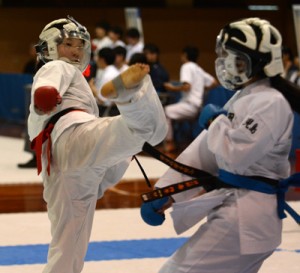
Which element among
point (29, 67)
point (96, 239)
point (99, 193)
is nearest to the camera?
point (99, 193)

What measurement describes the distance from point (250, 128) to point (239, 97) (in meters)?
0.27

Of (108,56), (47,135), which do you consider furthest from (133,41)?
(47,135)

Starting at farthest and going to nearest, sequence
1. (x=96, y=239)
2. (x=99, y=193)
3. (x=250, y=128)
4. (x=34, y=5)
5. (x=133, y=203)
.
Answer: (x=34, y=5), (x=133, y=203), (x=96, y=239), (x=99, y=193), (x=250, y=128)

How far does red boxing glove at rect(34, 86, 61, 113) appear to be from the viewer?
4.43 metres

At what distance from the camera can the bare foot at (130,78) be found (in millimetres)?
4035

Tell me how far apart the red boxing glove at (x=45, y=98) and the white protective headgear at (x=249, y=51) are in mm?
908

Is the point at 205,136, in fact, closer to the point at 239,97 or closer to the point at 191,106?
the point at 239,97

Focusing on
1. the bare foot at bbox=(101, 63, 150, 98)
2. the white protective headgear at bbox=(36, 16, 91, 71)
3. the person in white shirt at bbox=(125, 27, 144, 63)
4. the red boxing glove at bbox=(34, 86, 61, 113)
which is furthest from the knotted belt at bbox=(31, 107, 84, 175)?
the person in white shirt at bbox=(125, 27, 144, 63)

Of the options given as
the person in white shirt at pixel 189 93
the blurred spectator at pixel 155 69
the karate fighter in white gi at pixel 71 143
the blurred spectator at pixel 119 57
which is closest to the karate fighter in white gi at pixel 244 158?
the karate fighter in white gi at pixel 71 143

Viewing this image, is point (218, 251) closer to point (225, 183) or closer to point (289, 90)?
point (225, 183)

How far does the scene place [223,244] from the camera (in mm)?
3879

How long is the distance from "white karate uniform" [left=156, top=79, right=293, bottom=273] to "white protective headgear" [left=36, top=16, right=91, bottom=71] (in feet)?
4.89

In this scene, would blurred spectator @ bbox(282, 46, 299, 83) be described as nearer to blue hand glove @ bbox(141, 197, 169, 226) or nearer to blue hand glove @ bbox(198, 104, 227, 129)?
blue hand glove @ bbox(198, 104, 227, 129)

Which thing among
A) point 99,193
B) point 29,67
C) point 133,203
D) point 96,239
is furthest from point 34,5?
point 99,193
